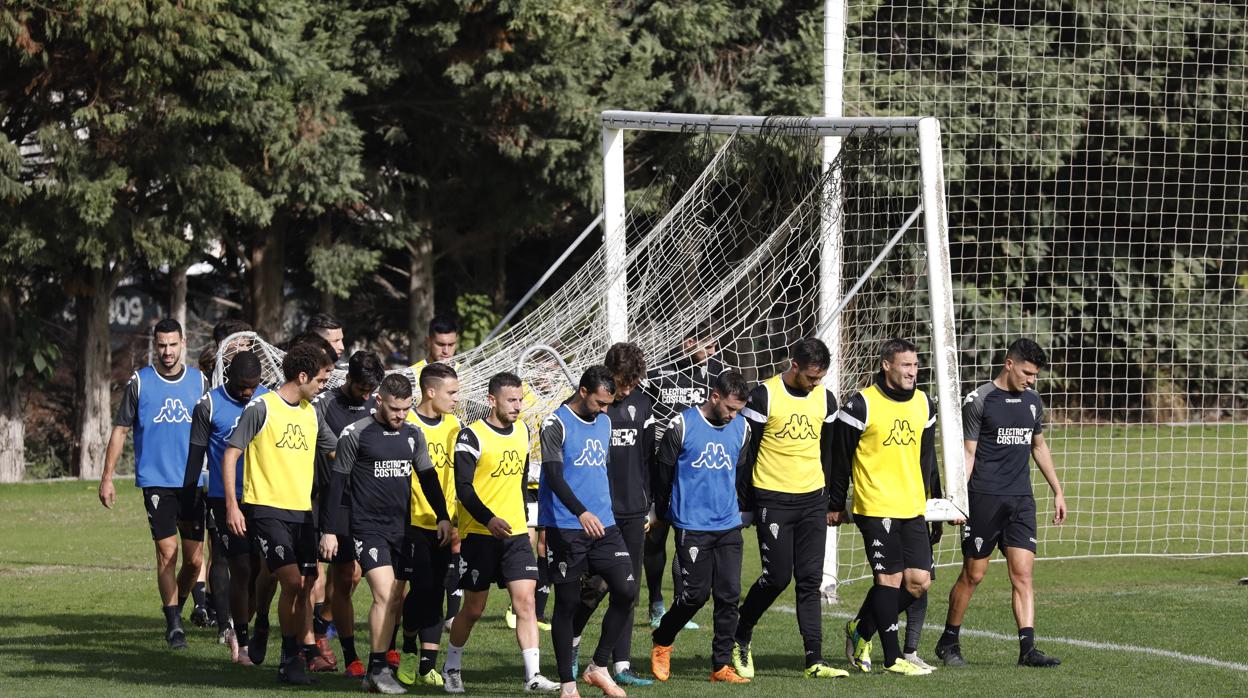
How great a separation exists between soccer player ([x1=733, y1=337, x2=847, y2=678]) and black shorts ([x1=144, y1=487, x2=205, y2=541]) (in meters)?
3.77

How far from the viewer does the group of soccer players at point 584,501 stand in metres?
8.63

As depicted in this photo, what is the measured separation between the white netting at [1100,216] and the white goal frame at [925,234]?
26.8 feet

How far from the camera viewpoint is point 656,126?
1275cm

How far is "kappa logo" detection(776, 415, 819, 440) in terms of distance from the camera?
9.24 metres

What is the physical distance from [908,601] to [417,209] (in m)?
17.9

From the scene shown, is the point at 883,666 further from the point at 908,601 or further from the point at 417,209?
the point at 417,209

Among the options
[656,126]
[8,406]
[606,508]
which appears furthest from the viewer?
[8,406]

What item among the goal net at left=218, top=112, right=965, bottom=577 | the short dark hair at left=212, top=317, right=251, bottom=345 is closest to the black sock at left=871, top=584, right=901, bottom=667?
the goal net at left=218, top=112, right=965, bottom=577

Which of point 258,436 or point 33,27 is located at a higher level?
point 33,27

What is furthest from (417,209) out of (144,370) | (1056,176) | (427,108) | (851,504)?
(851,504)

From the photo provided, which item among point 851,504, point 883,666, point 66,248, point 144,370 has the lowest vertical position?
point 883,666

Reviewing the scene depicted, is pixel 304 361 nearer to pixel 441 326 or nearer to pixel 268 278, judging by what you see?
pixel 441 326

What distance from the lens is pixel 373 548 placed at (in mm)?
8695

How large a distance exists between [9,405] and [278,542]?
53.9 ft
